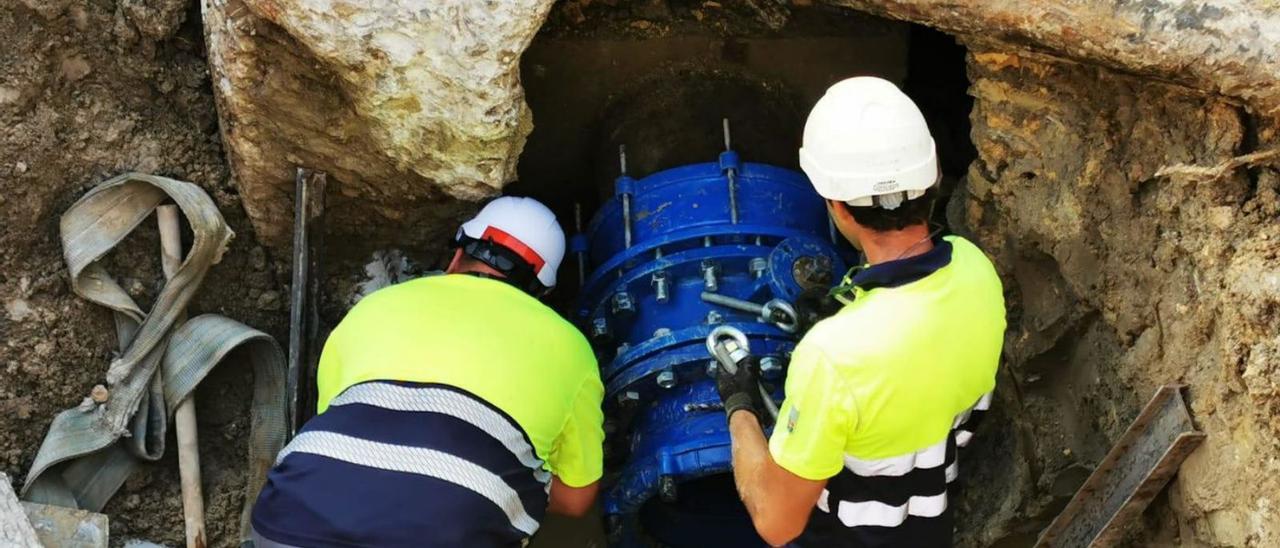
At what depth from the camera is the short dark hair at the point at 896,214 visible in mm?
2525

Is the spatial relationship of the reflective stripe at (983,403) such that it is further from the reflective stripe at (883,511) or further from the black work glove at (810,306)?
the black work glove at (810,306)

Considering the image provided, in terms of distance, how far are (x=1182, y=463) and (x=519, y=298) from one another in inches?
59.7

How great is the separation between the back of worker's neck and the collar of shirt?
0.11 ft

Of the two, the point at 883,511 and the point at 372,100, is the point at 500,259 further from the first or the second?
the point at 883,511

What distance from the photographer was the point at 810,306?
3088 millimetres

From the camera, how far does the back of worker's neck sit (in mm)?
2549

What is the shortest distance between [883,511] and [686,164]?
4.59ft

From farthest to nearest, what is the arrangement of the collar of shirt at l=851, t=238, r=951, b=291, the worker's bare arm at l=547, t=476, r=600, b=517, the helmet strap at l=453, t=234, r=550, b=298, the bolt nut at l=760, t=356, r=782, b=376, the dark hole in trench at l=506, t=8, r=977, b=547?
the dark hole in trench at l=506, t=8, r=977, b=547 < the helmet strap at l=453, t=234, r=550, b=298 < the worker's bare arm at l=547, t=476, r=600, b=517 < the bolt nut at l=760, t=356, r=782, b=376 < the collar of shirt at l=851, t=238, r=951, b=291

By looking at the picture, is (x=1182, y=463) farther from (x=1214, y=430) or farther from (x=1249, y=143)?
(x=1249, y=143)

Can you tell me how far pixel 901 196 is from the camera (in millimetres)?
2518

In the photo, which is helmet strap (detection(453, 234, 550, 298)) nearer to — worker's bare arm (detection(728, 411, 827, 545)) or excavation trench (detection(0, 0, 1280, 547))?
excavation trench (detection(0, 0, 1280, 547))

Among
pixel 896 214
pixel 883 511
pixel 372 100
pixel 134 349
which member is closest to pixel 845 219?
pixel 896 214

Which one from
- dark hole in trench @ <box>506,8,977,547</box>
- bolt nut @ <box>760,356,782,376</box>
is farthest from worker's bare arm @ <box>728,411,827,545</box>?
dark hole in trench @ <box>506,8,977,547</box>

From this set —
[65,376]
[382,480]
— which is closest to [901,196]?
[382,480]
